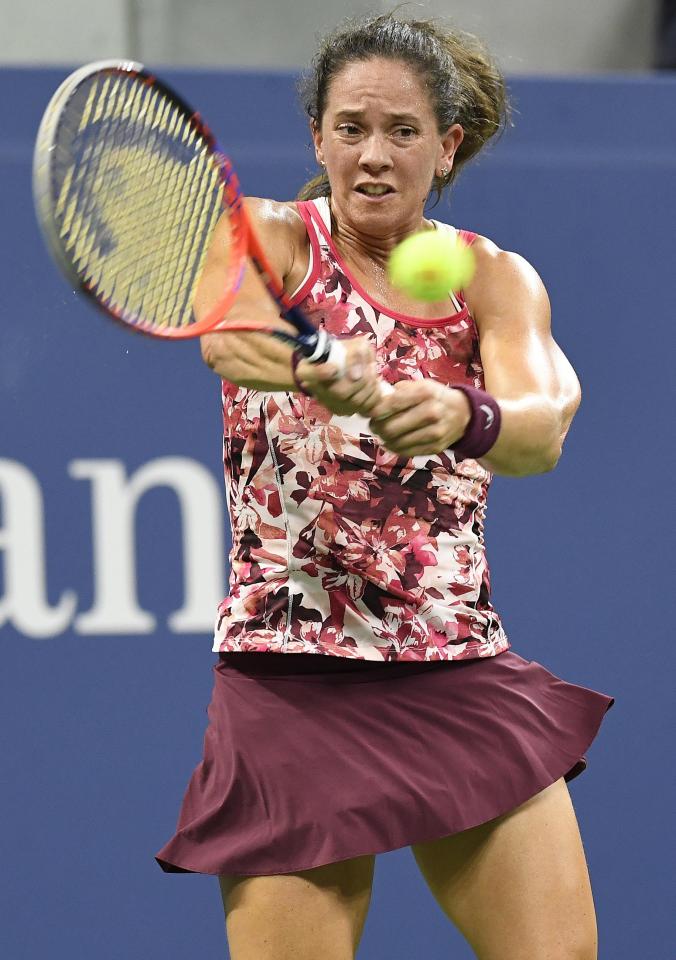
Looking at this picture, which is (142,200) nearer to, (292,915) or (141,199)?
(141,199)

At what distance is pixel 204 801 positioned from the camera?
189 cm

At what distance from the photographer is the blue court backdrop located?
271 centimetres

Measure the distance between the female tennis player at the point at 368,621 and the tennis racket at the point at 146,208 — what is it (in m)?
0.05

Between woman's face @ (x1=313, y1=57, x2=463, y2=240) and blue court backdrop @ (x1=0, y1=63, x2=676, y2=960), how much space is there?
2.79 ft

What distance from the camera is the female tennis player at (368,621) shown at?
183 cm

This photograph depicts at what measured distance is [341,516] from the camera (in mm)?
1841

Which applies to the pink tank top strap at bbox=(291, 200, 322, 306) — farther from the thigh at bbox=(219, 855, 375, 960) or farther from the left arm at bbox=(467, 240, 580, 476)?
the thigh at bbox=(219, 855, 375, 960)

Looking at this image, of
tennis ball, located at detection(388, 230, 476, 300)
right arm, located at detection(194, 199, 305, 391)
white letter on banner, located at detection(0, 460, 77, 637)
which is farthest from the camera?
white letter on banner, located at detection(0, 460, 77, 637)

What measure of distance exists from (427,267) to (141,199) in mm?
347

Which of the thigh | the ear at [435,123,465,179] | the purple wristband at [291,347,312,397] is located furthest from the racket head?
the thigh

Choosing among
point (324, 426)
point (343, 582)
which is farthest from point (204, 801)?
point (324, 426)

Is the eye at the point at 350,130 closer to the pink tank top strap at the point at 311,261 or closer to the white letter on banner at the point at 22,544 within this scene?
the pink tank top strap at the point at 311,261

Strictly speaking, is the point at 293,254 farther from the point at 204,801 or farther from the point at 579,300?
the point at 579,300

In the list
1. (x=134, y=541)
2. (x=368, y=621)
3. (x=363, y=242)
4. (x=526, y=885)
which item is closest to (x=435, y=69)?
(x=363, y=242)
